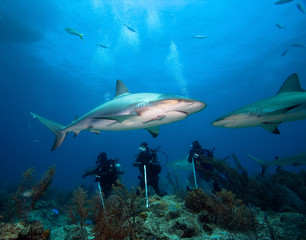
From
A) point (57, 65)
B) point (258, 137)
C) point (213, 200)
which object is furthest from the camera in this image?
point (258, 137)

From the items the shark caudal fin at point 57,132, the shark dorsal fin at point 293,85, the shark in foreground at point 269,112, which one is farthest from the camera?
the shark caudal fin at point 57,132

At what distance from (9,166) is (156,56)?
141571 millimetres

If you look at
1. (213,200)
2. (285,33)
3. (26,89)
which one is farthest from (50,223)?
(26,89)

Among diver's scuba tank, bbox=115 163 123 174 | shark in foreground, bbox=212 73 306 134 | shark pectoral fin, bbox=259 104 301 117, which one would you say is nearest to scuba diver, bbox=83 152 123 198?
diver's scuba tank, bbox=115 163 123 174

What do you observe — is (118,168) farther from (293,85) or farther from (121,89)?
(293,85)

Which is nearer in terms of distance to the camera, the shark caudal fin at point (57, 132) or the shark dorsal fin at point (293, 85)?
the shark dorsal fin at point (293, 85)

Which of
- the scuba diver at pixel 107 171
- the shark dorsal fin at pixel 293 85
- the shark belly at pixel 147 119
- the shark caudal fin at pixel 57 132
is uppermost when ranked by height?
the shark dorsal fin at pixel 293 85

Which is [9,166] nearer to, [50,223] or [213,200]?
[50,223]

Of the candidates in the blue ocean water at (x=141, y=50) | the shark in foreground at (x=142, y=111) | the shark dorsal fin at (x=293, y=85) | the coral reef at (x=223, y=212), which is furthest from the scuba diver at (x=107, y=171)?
the shark dorsal fin at (x=293, y=85)

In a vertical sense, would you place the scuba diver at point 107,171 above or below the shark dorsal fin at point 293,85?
below

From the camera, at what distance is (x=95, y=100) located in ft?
173

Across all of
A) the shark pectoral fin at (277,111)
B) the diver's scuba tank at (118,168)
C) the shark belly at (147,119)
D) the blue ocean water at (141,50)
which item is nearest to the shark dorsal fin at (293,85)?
the shark pectoral fin at (277,111)

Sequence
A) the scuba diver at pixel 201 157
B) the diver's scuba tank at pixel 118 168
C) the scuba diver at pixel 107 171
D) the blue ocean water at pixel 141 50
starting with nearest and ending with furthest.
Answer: the scuba diver at pixel 201 157 < the scuba diver at pixel 107 171 < the diver's scuba tank at pixel 118 168 < the blue ocean water at pixel 141 50

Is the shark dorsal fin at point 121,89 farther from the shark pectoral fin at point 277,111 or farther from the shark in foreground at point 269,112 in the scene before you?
the shark pectoral fin at point 277,111
